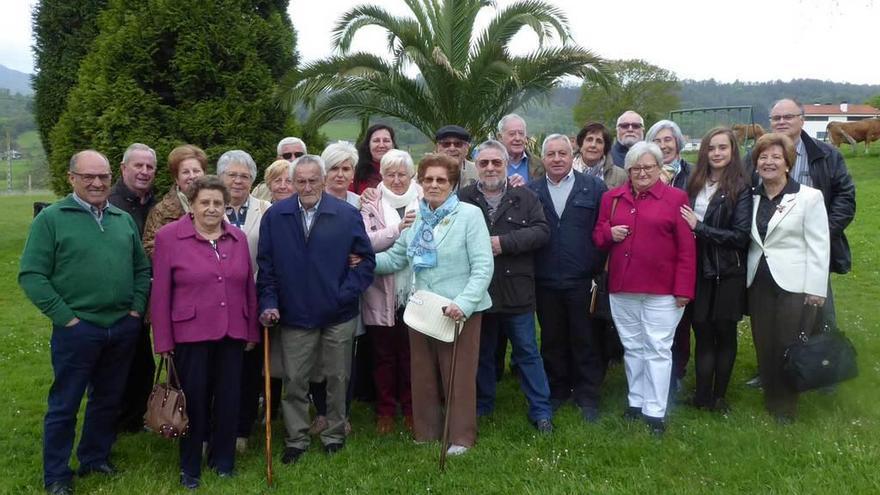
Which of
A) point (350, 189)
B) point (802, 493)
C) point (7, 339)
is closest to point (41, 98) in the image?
point (7, 339)

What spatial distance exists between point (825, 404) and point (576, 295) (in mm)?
2205

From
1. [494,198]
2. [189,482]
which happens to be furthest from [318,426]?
[494,198]

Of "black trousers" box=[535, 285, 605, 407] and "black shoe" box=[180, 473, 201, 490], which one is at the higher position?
"black trousers" box=[535, 285, 605, 407]

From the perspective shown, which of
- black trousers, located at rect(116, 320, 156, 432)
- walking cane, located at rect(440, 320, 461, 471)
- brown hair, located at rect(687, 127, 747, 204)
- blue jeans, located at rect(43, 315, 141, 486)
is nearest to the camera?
blue jeans, located at rect(43, 315, 141, 486)

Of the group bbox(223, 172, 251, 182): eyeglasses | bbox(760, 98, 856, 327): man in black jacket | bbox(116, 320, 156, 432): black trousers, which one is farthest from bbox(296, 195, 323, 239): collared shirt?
bbox(760, 98, 856, 327): man in black jacket

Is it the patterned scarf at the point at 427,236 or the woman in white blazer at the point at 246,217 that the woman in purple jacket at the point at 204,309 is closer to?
the woman in white blazer at the point at 246,217

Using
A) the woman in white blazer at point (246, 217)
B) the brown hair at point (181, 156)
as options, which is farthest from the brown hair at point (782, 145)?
the brown hair at point (181, 156)

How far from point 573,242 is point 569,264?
169 millimetres

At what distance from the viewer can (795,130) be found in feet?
18.7

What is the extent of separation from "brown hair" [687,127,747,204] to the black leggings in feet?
3.26

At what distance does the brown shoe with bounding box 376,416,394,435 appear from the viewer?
5422 mm

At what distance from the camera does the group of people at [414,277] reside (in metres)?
4.33

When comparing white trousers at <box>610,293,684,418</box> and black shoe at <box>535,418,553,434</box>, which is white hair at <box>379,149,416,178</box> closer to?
white trousers at <box>610,293,684,418</box>

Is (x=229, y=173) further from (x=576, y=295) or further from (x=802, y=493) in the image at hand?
(x=802, y=493)
